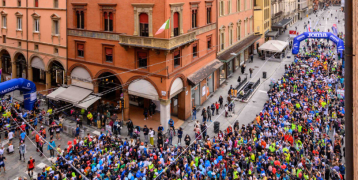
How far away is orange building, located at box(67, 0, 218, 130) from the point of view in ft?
89.9

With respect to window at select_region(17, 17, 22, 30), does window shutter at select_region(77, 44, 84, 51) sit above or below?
below

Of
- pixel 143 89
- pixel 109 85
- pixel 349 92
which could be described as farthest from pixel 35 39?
pixel 349 92

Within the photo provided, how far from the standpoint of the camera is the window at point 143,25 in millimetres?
27609

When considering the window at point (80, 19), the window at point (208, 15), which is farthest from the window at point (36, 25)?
the window at point (208, 15)

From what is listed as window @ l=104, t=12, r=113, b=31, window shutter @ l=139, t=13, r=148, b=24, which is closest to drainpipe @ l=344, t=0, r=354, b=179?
window shutter @ l=139, t=13, r=148, b=24

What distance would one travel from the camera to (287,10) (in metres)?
87.4

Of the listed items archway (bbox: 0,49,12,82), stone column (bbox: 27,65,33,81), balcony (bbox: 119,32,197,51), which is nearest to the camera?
balcony (bbox: 119,32,197,51)

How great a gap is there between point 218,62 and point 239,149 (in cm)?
1818

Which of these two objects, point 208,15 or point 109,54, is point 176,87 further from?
point 208,15

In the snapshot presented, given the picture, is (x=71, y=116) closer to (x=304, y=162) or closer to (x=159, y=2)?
(x=159, y=2)

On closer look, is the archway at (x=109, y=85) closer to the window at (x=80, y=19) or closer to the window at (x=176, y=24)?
the window at (x=80, y=19)

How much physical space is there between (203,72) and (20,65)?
26.6 metres

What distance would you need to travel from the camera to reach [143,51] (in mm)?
28469

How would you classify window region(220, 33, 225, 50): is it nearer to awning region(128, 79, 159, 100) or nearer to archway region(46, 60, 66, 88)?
awning region(128, 79, 159, 100)
